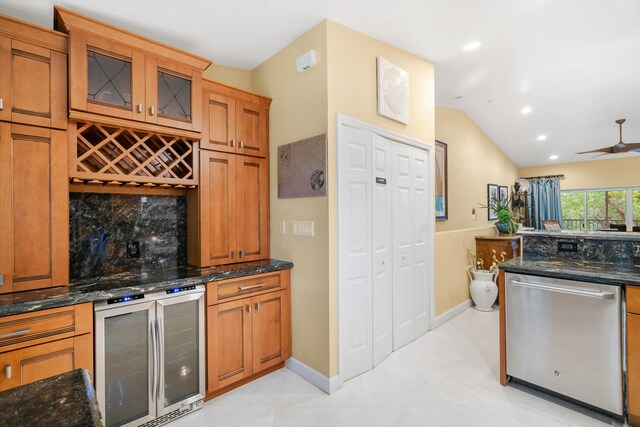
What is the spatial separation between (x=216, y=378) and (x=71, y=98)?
217 centimetres

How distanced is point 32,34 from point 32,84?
1.01 feet

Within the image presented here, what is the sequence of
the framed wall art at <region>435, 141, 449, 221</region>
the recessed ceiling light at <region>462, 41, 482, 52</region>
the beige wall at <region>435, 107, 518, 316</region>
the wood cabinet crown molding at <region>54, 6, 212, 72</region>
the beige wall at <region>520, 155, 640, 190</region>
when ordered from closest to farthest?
the wood cabinet crown molding at <region>54, 6, 212, 72</region> → the recessed ceiling light at <region>462, 41, 482, 52</region> → the beige wall at <region>435, 107, 518, 316</region> → the framed wall art at <region>435, 141, 449, 221</region> → the beige wall at <region>520, 155, 640, 190</region>

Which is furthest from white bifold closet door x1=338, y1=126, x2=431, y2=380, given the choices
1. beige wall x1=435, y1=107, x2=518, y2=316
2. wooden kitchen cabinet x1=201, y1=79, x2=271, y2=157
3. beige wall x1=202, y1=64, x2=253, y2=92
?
beige wall x1=202, y1=64, x2=253, y2=92

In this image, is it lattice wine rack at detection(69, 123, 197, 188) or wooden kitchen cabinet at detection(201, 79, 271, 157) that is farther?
wooden kitchen cabinet at detection(201, 79, 271, 157)

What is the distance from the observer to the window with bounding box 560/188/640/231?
682cm

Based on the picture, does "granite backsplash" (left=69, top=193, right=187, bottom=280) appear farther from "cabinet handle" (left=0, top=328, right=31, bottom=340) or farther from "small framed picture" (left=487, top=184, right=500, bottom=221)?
"small framed picture" (left=487, top=184, right=500, bottom=221)

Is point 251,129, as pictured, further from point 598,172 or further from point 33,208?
point 598,172

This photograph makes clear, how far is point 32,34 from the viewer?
1832 mm

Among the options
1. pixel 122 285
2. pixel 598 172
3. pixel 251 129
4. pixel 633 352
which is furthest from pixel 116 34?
pixel 598 172

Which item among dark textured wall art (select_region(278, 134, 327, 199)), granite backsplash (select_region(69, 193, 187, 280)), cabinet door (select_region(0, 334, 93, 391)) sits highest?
dark textured wall art (select_region(278, 134, 327, 199))

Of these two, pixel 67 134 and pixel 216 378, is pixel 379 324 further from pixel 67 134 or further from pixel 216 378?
pixel 67 134

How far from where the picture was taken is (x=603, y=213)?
721 centimetres

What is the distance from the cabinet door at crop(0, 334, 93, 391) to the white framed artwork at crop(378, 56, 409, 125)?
9.16ft

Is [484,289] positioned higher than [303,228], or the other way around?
[303,228]
